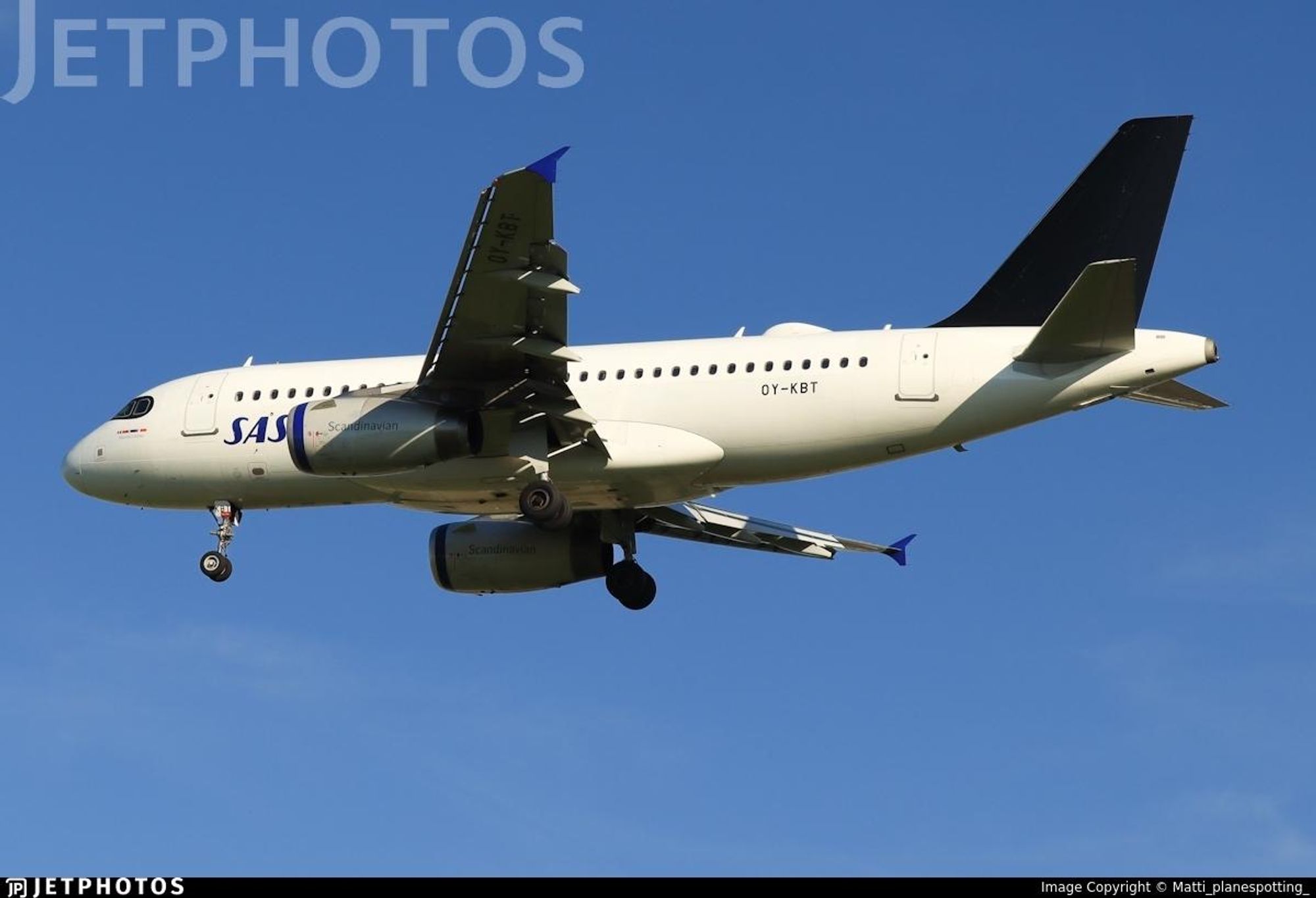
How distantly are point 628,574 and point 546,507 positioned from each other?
455 cm

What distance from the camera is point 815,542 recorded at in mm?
39625

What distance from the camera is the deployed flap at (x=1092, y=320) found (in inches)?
1216

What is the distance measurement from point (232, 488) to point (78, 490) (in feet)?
11.0

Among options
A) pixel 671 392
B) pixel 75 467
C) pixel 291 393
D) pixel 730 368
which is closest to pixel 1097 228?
pixel 730 368

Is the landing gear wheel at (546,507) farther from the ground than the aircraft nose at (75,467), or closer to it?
closer to it

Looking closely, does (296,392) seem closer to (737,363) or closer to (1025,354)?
(737,363)

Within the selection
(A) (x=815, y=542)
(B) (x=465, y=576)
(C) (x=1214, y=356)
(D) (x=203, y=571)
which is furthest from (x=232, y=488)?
(C) (x=1214, y=356)

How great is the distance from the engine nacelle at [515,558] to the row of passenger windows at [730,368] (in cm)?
413

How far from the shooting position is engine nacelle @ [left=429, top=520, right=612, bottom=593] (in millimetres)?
37750

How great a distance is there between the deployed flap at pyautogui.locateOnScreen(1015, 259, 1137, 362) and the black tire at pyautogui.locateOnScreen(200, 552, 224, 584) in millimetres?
13775

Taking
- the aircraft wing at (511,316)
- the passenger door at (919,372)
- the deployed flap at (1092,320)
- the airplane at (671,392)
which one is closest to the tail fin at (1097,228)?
the airplane at (671,392)

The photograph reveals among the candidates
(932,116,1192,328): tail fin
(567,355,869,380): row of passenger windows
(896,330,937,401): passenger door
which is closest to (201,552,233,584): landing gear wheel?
(567,355,869,380): row of passenger windows

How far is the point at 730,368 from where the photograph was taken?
34.0 metres

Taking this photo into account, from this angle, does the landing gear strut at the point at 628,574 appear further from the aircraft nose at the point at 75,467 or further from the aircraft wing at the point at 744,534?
the aircraft nose at the point at 75,467
